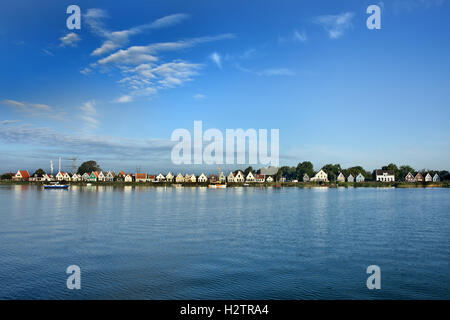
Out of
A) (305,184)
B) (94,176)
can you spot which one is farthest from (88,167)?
(305,184)

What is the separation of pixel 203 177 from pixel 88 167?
57.9m

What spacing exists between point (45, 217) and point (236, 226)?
18856 millimetres

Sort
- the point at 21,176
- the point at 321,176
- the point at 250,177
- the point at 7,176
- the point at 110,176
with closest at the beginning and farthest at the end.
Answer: the point at 21,176, the point at 110,176, the point at 321,176, the point at 7,176, the point at 250,177

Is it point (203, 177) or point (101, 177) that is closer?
point (101, 177)

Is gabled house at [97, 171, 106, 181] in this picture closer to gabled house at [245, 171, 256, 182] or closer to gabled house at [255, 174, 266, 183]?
gabled house at [245, 171, 256, 182]

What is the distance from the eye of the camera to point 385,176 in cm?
15050

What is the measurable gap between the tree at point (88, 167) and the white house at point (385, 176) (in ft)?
436

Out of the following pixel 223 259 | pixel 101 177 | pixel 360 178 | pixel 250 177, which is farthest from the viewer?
pixel 250 177

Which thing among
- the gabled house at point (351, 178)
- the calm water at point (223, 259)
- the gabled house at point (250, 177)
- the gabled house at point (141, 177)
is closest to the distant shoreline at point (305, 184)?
the gabled house at point (250, 177)

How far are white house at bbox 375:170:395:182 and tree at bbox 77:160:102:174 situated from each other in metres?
133

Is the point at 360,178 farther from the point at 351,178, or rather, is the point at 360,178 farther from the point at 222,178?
the point at 222,178

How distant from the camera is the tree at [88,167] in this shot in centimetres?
16788

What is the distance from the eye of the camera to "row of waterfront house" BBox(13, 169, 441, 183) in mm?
151500

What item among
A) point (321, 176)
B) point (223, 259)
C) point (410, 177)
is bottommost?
point (223, 259)
